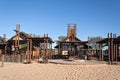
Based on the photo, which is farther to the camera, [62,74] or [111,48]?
[111,48]

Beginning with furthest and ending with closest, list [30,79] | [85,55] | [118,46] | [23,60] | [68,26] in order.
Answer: [68,26]
[118,46]
[85,55]
[23,60]
[30,79]

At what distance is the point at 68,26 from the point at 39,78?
2522 cm

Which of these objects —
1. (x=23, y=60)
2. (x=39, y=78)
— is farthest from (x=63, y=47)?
(x=39, y=78)

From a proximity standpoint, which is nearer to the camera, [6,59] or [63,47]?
[6,59]

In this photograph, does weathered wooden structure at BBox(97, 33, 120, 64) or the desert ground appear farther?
weathered wooden structure at BBox(97, 33, 120, 64)

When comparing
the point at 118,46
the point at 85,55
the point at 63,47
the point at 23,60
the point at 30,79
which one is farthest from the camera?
the point at 63,47

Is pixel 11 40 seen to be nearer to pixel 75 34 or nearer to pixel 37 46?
pixel 37 46

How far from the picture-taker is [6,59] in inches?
1168

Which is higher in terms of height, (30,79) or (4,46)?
(4,46)

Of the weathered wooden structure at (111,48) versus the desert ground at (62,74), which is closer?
the desert ground at (62,74)

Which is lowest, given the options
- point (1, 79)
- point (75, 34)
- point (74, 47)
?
point (1, 79)

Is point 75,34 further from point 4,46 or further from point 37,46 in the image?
point 4,46

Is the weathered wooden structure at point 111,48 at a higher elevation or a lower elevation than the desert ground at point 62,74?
higher

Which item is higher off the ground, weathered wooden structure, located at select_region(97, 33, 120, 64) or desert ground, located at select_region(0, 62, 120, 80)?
weathered wooden structure, located at select_region(97, 33, 120, 64)
